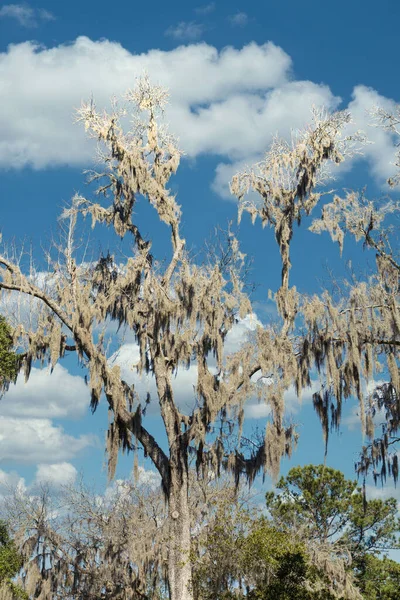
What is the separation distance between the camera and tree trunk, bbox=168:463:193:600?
1554 centimetres

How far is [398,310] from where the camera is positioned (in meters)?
14.9

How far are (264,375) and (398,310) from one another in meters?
3.48

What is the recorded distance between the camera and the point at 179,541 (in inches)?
623

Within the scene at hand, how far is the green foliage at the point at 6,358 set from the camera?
16.4 meters

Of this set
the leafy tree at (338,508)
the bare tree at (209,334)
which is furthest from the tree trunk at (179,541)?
the leafy tree at (338,508)

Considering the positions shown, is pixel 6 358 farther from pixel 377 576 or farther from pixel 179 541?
pixel 377 576

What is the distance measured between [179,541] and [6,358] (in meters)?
5.84

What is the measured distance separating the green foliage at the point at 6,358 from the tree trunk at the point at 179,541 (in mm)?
4486

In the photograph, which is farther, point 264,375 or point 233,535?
point 233,535

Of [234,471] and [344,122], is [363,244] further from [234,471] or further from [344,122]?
[234,471]

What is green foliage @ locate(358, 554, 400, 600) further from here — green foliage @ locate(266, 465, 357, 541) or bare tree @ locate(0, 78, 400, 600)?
bare tree @ locate(0, 78, 400, 600)

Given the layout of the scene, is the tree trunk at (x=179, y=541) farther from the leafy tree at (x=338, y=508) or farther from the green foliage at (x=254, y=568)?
the leafy tree at (x=338, y=508)

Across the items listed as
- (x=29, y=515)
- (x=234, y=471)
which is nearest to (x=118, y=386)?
(x=234, y=471)

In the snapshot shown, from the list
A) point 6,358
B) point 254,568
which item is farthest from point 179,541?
point 6,358
